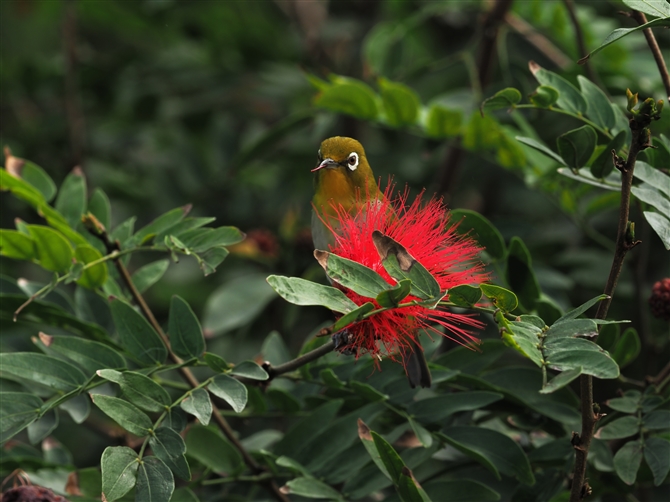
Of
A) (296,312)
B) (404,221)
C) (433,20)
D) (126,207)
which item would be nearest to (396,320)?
(404,221)

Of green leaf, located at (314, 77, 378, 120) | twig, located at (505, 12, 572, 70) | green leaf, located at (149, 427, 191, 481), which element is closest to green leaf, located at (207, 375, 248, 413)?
green leaf, located at (149, 427, 191, 481)

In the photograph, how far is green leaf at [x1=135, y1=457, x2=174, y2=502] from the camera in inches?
65.7

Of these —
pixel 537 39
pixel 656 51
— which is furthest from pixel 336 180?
pixel 537 39

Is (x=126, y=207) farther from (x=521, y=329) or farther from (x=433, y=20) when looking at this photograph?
(x=521, y=329)

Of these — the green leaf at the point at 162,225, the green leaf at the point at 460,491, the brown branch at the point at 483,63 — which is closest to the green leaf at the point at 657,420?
the green leaf at the point at 460,491

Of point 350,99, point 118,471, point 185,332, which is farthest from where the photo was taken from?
point 350,99

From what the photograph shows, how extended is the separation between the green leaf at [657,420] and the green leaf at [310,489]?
0.84 m

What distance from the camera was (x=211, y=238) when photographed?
2.13 m

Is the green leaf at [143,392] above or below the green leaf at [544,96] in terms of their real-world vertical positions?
below

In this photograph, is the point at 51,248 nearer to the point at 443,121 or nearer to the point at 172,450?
the point at 172,450

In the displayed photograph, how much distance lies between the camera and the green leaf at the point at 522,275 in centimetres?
231

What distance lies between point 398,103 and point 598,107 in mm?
1071

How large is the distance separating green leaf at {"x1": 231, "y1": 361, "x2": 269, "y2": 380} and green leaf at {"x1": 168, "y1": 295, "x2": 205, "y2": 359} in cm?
22

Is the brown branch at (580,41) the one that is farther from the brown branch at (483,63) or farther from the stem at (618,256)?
the stem at (618,256)
